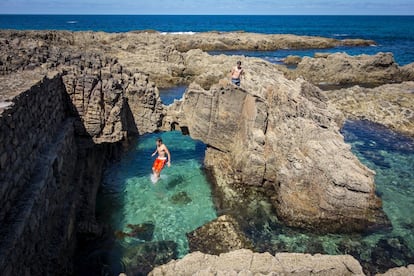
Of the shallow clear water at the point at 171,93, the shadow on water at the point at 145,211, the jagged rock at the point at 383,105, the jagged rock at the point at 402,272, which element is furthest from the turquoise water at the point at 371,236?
the shallow clear water at the point at 171,93

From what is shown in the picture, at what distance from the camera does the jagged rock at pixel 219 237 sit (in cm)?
1159

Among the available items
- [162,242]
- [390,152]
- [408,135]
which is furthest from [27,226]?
[408,135]

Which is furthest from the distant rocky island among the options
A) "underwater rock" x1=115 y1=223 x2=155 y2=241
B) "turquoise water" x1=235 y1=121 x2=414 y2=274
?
"underwater rock" x1=115 y1=223 x2=155 y2=241

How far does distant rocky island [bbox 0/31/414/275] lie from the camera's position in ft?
25.4

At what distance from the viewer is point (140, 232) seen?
1265 cm

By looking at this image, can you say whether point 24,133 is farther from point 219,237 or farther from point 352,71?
point 352,71

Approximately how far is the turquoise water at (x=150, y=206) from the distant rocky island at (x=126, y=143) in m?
0.82

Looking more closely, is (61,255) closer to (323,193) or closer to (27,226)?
(27,226)

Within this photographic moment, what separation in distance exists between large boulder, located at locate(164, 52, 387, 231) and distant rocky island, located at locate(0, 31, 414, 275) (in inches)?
1.7

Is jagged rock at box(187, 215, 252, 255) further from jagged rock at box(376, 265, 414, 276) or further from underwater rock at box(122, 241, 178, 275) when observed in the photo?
jagged rock at box(376, 265, 414, 276)

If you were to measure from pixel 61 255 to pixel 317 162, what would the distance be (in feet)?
29.9

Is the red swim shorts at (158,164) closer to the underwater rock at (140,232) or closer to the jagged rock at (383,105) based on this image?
the underwater rock at (140,232)

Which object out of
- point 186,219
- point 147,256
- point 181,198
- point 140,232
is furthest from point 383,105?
point 147,256

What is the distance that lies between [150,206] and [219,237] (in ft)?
12.1
